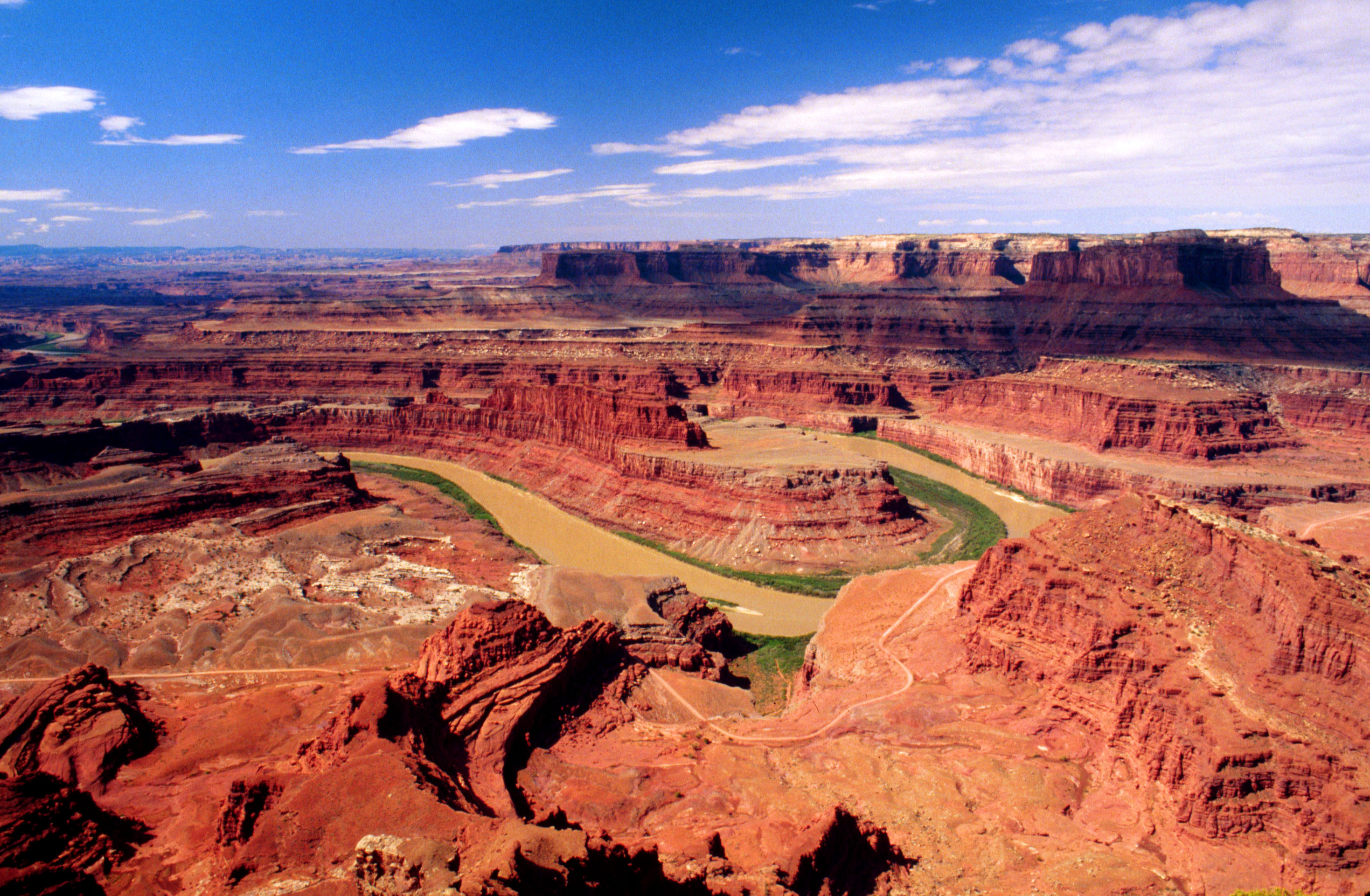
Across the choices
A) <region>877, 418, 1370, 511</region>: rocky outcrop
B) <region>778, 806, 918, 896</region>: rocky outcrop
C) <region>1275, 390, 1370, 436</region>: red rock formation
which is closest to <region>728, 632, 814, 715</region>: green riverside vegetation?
<region>778, 806, 918, 896</region>: rocky outcrop

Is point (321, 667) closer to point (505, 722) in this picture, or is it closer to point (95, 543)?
point (505, 722)

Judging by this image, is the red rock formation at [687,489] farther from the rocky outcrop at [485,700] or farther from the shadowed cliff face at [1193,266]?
the shadowed cliff face at [1193,266]

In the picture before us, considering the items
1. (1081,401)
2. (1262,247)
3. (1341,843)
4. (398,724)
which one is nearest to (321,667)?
(398,724)

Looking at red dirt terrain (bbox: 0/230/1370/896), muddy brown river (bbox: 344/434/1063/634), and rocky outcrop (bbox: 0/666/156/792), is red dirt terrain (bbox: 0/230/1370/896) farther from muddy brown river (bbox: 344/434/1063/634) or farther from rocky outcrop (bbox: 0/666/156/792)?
muddy brown river (bbox: 344/434/1063/634)

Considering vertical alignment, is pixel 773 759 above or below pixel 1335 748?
below

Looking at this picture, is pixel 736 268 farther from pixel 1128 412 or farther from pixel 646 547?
pixel 646 547
